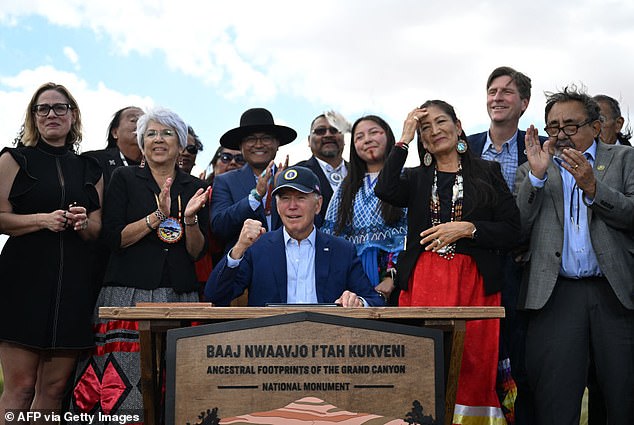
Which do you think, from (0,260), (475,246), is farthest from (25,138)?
(475,246)

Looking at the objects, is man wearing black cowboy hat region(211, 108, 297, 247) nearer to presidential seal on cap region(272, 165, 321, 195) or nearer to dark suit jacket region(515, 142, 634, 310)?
presidential seal on cap region(272, 165, 321, 195)

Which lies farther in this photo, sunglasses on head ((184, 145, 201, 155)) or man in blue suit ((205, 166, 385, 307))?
sunglasses on head ((184, 145, 201, 155))

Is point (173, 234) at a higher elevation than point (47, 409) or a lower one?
higher

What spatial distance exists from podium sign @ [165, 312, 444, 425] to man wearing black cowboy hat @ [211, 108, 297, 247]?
234 cm

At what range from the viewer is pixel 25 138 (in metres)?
5.13

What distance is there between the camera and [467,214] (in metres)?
4.73

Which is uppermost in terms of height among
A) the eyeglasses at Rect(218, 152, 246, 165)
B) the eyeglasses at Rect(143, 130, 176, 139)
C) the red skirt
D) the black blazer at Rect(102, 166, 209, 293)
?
the eyeglasses at Rect(218, 152, 246, 165)

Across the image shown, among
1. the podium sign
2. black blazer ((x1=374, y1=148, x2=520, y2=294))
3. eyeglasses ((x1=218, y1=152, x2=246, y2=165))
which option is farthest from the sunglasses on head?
the podium sign

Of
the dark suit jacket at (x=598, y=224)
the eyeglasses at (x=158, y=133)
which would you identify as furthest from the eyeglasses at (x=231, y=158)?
the dark suit jacket at (x=598, y=224)

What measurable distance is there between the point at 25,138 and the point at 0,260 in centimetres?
87

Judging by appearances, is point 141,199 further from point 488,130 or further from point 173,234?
point 488,130

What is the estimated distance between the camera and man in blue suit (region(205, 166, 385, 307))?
434 cm

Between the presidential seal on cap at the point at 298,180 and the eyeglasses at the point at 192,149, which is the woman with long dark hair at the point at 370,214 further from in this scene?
the eyeglasses at the point at 192,149

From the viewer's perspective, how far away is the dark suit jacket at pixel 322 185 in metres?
6.00
